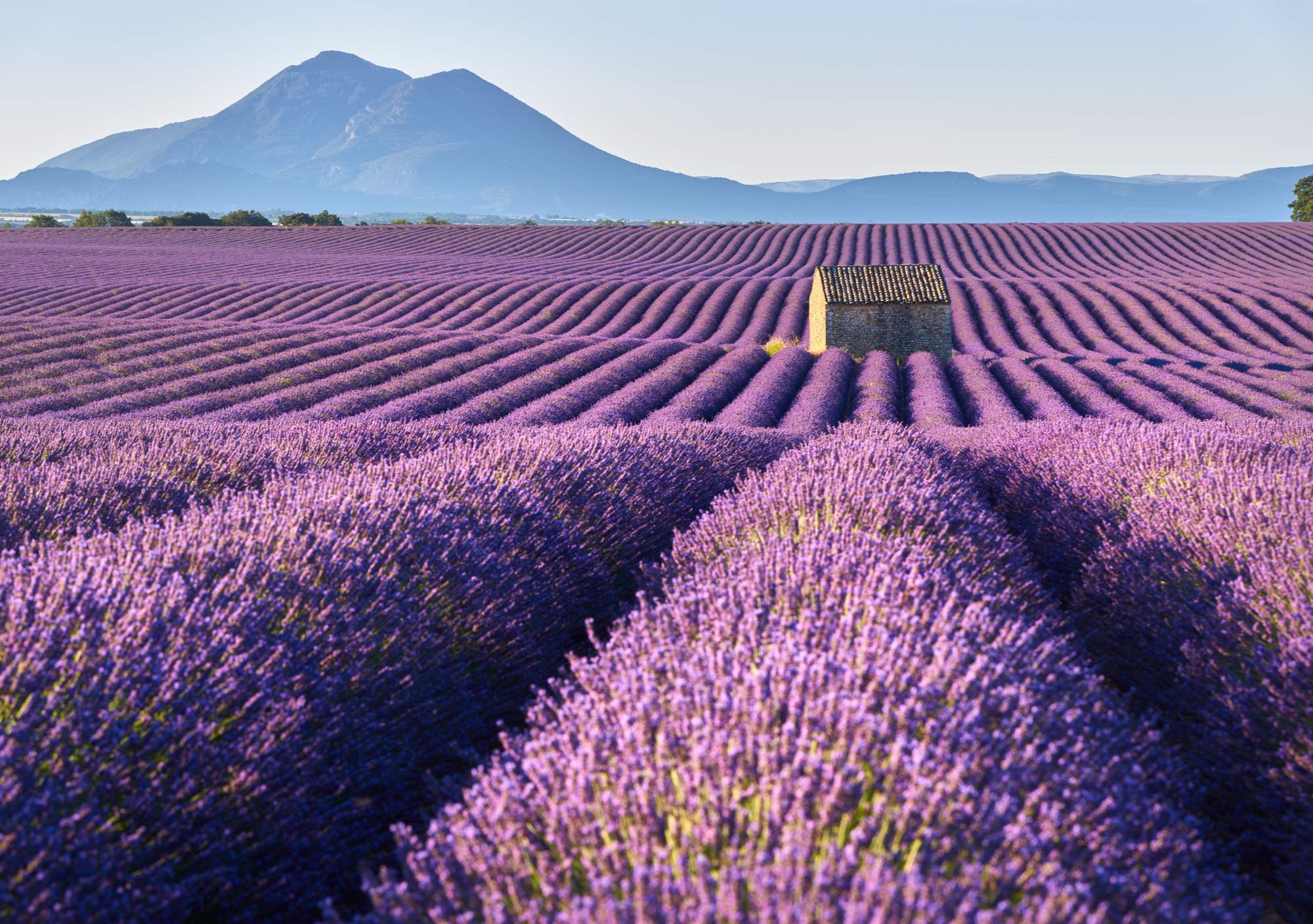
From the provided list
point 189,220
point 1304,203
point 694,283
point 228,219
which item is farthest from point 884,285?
point 1304,203

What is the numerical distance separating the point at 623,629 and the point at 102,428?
616cm

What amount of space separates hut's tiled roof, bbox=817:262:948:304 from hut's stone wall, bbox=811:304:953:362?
16cm

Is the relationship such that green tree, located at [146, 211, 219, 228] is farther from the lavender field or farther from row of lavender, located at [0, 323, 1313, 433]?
the lavender field

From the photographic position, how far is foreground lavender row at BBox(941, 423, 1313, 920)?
2988 millimetres

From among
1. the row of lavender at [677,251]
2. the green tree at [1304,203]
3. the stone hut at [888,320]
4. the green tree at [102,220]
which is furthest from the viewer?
the green tree at [102,220]

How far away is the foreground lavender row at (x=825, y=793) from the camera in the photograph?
1.65 meters

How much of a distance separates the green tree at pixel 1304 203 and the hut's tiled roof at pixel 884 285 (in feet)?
186

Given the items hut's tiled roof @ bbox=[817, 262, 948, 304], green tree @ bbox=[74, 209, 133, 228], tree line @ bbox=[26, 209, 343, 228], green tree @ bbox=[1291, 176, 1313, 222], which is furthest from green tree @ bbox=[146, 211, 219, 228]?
green tree @ bbox=[1291, 176, 1313, 222]

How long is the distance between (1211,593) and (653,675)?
110 inches

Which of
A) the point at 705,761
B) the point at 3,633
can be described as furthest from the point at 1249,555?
the point at 3,633

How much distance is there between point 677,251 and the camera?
52.2 metres

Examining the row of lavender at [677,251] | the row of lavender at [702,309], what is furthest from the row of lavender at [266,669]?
the row of lavender at [677,251]

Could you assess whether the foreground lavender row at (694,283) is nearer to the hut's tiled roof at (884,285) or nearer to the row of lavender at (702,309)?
the row of lavender at (702,309)

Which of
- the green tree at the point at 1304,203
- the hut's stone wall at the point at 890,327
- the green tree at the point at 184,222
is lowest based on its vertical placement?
the hut's stone wall at the point at 890,327
